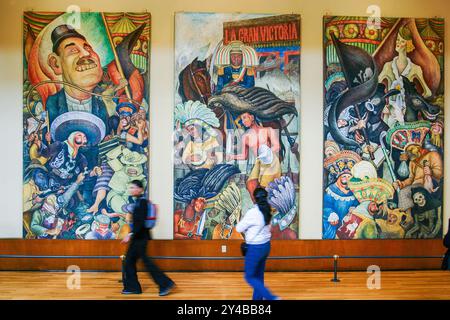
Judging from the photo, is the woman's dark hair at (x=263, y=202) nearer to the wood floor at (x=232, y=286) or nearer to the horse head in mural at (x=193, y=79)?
the wood floor at (x=232, y=286)

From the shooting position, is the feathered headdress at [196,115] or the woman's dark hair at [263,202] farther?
the feathered headdress at [196,115]

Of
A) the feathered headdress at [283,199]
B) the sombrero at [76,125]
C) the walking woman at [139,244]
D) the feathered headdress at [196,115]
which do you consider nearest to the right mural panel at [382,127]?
the feathered headdress at [283,199]

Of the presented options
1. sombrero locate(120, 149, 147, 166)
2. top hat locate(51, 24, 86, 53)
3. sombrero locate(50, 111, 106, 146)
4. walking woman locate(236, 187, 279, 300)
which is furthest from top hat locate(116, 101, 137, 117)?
walking woman locate(236, 187, 279, 300)

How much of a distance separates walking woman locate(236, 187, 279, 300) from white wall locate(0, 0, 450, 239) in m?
3.81

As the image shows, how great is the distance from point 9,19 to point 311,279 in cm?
723

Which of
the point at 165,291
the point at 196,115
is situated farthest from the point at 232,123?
the point at 165,291

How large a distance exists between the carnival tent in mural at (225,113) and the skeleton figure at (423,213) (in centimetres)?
268

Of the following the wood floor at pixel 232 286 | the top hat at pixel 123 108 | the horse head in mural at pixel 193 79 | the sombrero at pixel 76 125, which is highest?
the horse head in mural at pixel 193 79

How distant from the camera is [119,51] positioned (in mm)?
10664

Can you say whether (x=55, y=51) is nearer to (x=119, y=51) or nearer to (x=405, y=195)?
(x=119, y=51)

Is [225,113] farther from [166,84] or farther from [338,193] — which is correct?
[338,193]

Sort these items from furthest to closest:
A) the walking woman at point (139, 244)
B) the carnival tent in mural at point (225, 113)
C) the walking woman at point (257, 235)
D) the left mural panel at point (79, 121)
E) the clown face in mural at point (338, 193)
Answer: the clown face in mural at point (338, 193)
the carnival tent in mural at point (225, 113)
the left mural panel at point (79, 121)
the walking woman at point (139, 244)
the walking woman at point (257, 235)

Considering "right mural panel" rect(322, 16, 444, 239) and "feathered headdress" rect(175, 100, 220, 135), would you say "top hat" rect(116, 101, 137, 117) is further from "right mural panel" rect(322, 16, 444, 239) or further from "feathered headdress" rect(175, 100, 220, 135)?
"right mural panel" rect(322, 16, 444, 239)

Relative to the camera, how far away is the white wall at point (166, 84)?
1066 cm
